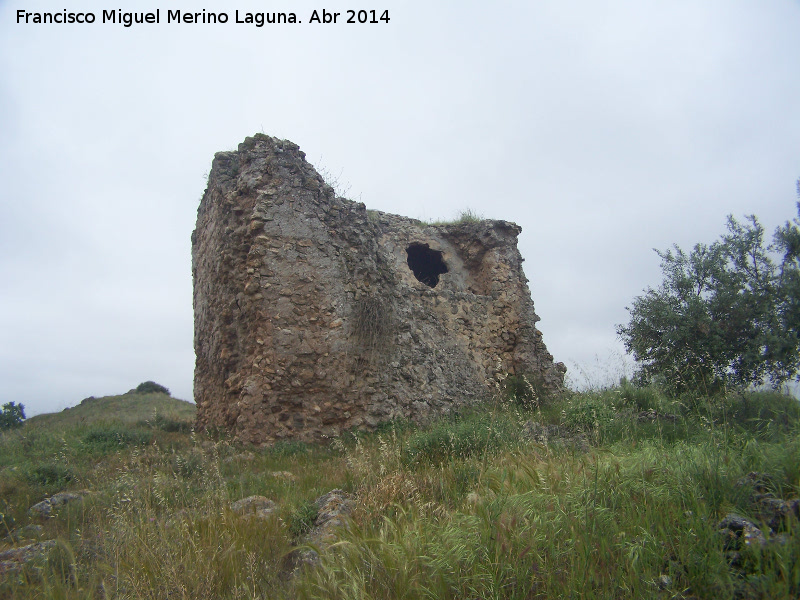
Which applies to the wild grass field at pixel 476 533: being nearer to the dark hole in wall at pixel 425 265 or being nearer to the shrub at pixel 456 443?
the shrub at pixel 456 443

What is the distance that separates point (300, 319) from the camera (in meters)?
8.15

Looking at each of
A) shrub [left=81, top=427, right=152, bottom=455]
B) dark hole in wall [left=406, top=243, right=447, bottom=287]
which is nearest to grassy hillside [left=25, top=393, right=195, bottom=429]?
shrub [left=81, top=427, right=152, bottom=455]

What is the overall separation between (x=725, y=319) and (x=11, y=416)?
21.5 metres

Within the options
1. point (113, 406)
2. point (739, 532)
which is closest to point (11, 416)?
point (113, 406)

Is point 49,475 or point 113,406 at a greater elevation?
point 113,406

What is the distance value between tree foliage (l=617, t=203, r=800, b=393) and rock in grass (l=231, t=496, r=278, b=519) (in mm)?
8315

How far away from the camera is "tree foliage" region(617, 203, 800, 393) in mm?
10539

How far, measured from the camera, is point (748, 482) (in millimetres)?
3047

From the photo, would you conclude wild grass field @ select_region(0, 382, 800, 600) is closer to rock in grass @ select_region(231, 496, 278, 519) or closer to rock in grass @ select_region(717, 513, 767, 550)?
rock in grass @ select_region(717, 513, 767, 550)

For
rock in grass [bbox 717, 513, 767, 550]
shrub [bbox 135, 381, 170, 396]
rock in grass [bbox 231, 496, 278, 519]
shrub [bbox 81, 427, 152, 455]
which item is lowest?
rock in grass [bbox 231, 496, 278, 519]

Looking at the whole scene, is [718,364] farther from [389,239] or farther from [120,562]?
[120,562]

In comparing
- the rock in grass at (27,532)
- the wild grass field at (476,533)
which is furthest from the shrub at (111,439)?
the rock in grass at (27,532)

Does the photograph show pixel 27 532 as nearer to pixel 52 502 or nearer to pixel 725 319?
pixel 52 502

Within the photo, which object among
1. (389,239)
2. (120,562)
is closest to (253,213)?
(389,239)
